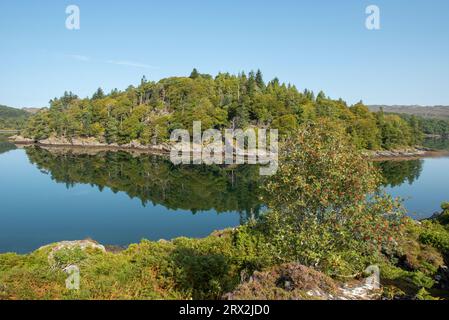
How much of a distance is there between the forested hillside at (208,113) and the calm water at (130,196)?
1120 inches

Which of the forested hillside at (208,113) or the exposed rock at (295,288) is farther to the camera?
the forested hillside at (208,113)

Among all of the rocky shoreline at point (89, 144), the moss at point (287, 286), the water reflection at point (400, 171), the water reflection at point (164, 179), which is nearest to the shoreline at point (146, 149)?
the rocky shoreline at point (89, 144)

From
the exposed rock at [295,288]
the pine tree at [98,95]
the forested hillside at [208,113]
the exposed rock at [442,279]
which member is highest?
the pine tree at [98,95]

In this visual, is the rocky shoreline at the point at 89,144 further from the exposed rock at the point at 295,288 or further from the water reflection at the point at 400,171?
the exposed rock at the point at 295,288

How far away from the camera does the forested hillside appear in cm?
13450

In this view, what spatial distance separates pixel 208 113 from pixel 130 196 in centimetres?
7314

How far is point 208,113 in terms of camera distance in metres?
136

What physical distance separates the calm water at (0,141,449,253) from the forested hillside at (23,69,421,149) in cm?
2846

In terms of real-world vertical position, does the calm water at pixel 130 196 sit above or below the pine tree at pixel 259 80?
below

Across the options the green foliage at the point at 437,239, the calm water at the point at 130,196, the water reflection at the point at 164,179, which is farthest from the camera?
the water reflection at the point at 164,179

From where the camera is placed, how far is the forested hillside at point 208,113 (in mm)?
134500

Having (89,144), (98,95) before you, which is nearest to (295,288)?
(89,144)

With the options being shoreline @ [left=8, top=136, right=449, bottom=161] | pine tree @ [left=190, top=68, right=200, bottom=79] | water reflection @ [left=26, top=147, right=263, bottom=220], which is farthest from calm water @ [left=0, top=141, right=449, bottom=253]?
pine tree @ [left=190, top=68, right=200, bottom=79]

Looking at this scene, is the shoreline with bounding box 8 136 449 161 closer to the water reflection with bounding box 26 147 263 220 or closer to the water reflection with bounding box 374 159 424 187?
the water reflection with bounding box 374 159 424 187
